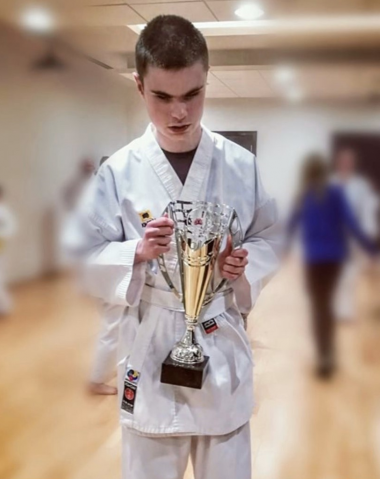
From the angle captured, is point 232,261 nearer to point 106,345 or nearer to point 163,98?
point 163,98

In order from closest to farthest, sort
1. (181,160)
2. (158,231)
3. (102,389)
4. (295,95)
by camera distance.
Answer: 1. (158,231)
2. (181,160)
3. (295,95)
4. (102,389)

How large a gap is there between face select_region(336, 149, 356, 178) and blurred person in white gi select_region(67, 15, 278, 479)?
0.21m

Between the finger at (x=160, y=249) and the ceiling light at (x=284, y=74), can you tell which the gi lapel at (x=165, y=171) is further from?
the ceiling light at (x=284, y=74)

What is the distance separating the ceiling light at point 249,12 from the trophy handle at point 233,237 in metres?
0.41

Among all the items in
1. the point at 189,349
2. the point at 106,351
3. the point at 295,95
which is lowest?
the point at 106,351

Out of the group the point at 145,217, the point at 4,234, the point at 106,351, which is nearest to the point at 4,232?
the point at 4,234

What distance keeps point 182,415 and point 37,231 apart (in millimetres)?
552

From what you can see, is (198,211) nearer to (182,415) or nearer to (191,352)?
(191,352)

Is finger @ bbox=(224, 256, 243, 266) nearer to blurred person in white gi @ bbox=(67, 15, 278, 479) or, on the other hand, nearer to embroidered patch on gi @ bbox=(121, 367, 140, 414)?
blurred person in white gi @ bbox=(67, 15, 278, 479)

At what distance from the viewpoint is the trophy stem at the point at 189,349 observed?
821mm

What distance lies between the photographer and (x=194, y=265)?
81 cm

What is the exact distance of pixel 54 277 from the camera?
3.57ft

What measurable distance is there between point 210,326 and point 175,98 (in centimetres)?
39

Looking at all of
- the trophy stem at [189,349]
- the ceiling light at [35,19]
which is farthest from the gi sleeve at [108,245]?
the ceiling light at [35,19]
